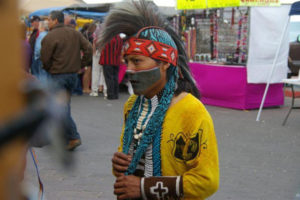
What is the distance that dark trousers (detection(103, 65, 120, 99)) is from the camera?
11.0m

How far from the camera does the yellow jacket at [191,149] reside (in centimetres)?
174

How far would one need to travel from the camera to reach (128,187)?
1815 millimetres

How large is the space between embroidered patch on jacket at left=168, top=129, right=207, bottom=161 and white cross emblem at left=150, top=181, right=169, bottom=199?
140mm

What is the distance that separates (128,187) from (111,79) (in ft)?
30.3

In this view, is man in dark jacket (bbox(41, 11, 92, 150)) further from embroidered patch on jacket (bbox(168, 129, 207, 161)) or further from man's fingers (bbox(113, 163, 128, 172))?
embroidered patch on jacket (bbox(168, 129, 207, 161))

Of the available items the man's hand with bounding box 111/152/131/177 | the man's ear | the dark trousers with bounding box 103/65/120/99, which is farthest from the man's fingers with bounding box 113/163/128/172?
the dark trousers with bounding box 103/65/120/99

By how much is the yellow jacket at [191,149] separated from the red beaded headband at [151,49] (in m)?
0.22

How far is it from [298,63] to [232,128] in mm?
9841

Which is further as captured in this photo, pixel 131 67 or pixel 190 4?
pixel 190 4

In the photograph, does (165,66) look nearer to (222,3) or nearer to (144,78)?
(144,78)

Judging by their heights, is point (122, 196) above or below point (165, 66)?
below

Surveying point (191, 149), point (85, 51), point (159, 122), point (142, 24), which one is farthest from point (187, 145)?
point (85, 51)

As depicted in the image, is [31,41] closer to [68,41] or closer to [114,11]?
[68,41]

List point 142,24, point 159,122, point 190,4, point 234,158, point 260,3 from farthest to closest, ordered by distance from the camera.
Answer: point 190,4, point 260,3, point 234,158, point 142,24, point 159,122
